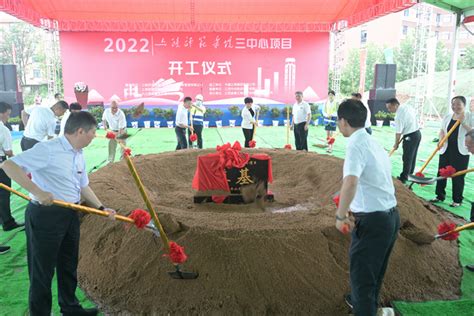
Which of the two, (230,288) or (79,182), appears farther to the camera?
(230,288)

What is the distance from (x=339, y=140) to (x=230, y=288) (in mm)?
9386

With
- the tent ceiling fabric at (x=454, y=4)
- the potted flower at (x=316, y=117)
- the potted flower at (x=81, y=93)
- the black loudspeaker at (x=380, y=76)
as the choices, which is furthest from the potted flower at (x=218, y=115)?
the tent ceiling fabric at (x=454, y=4)

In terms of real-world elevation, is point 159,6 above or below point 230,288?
above

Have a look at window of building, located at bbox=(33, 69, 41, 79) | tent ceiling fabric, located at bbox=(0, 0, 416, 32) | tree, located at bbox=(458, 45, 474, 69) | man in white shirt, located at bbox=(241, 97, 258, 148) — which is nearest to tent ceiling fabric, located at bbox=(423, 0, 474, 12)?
tent ceiling fabric, located at bbox=(0, 0, 416, 32)

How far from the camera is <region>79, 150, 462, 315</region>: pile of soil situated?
2.95 m

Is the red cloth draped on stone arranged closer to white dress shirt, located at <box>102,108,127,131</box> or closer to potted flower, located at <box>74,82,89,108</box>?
white dress shirt, located at <box>102,108,127,131</box>

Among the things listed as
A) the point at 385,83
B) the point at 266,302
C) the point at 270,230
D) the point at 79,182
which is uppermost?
the point at 385,83

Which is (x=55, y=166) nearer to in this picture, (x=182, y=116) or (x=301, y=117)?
(x=182, y=116)

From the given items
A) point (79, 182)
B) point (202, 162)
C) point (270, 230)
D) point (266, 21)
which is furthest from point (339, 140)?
point (79, 182)

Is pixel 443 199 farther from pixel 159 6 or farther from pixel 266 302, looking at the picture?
pixel 159 6

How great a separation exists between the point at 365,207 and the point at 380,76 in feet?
48.0

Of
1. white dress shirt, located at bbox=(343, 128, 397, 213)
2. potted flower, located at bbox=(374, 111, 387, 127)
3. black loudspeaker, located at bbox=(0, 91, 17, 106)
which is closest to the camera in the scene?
white dress shirt, located at bbox=(343, 128, 397, 213)

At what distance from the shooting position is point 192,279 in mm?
3049

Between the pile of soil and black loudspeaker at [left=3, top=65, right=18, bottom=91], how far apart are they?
1222cm
